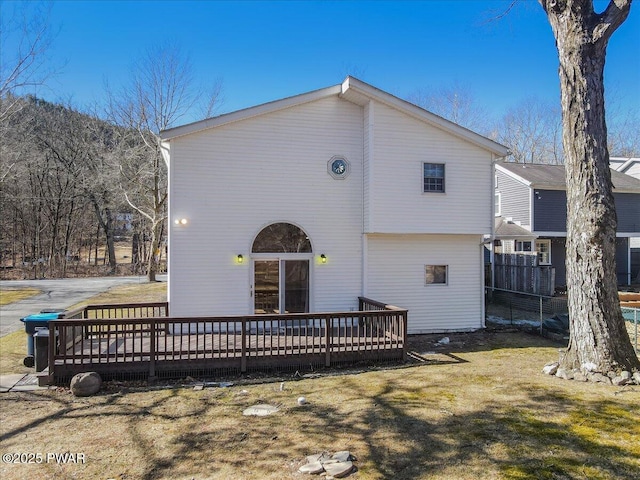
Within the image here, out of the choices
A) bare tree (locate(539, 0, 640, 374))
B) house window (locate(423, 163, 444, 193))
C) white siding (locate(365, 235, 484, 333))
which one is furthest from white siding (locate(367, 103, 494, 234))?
bare tree (locate(539, 0, 640, 374))

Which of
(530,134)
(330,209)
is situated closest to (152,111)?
(330,209)

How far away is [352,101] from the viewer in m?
10.8

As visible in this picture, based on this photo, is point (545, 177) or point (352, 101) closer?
point (352, 101)

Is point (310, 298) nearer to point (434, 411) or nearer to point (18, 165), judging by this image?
point (434, 411)

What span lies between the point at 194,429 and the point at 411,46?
19.5 metres

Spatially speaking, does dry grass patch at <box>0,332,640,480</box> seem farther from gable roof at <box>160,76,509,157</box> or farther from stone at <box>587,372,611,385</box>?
gable roof at <box>160,76,509,157</box>

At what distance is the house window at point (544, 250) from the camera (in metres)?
20.1

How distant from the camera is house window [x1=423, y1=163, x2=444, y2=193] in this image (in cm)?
1091

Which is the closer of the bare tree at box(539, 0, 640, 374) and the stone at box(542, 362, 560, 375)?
the bare tree at box(539, 0, 640, 374)

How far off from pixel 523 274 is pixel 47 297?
1915 cm

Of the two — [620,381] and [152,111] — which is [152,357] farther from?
[152,111]

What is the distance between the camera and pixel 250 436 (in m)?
4.89

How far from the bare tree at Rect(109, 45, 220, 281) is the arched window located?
41.7 feet

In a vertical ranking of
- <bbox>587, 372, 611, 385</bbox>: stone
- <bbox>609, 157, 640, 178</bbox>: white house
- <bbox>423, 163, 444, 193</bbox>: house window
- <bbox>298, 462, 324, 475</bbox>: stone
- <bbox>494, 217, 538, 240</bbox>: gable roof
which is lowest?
<bbox>298, 462, 324, 475</bbox>: stone
